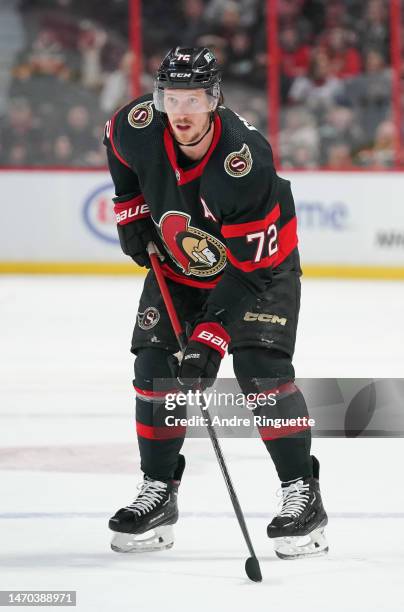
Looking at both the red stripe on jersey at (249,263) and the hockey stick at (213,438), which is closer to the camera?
the hockey stick at (213,438)

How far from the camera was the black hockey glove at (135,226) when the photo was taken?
344cm

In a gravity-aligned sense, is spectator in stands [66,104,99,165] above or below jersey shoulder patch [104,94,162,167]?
below

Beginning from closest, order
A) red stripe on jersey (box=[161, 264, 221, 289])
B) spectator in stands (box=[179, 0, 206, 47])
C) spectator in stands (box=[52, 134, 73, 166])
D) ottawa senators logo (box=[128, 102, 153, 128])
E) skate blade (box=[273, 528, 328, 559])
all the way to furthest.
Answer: skate blade (box=[273, 528, 328, 559])
ottawa senators logo (box=[128, 102, 153, 128])
red stripe on jersey (box=[161, 264, 221, 289])
spectator in stands (box=[52, 134, 73, 166])
spectator in stands (box=[179, 0, 206, 47])

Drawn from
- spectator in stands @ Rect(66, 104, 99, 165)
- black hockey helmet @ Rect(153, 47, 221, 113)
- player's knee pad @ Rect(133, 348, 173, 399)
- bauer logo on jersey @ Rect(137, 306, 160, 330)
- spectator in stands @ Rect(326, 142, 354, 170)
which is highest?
black hockey helmet @ Rect(153, 47, 221, 113)

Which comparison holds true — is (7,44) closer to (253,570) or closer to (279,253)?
(279,253)

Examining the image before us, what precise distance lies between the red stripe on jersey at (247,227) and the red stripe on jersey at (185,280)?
0.95 ft

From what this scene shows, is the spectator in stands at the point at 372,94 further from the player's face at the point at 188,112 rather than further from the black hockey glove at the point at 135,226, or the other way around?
the player's face at the point at 188,112

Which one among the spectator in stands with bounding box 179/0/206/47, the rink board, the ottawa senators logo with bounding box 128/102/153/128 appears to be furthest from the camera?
the spectator in stands with bounding box 179/0/206/47

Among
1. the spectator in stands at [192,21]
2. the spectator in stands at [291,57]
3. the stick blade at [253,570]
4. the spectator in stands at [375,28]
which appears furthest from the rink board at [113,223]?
the stick blade at [253,570]

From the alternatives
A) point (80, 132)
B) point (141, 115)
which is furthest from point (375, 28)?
point (141, 115)

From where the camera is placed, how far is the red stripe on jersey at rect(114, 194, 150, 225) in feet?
11.3

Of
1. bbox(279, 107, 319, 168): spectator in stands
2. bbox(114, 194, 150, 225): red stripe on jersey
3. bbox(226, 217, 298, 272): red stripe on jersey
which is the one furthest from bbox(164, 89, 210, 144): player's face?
bbox(279, 107, 319, 168): spectator in stands

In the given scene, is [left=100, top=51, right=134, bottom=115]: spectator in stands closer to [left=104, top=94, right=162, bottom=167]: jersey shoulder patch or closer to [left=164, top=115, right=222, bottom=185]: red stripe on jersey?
[left=104, top=94, right=162, bottom=167]: jersey shoulder patch

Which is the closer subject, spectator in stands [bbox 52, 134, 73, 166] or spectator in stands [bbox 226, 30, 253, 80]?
spectator in stands [bbox 52, 134, 73, 166]
